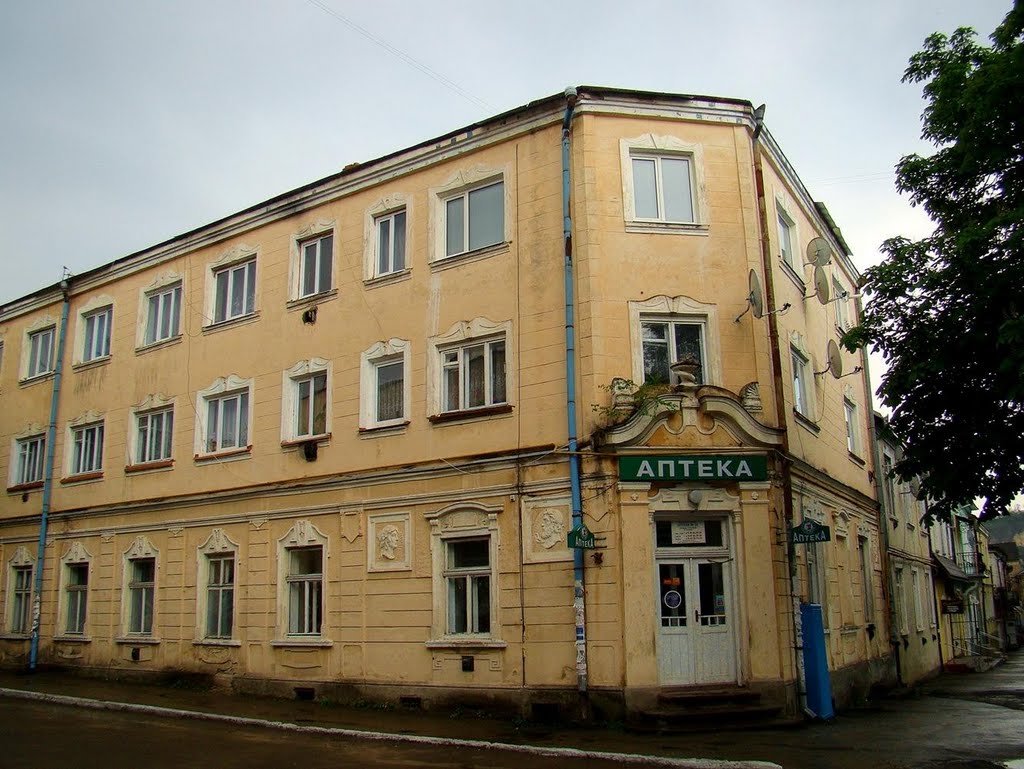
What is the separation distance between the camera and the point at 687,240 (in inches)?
603

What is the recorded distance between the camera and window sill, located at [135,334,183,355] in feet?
69.3

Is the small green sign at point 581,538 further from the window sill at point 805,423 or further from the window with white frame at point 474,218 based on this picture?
the window with white frame at point 474,218

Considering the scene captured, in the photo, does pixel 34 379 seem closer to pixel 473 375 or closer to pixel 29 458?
pixel 29 458

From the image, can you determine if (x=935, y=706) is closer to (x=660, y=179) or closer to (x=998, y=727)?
(x=998, y=727)

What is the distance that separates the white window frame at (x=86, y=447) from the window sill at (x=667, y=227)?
14.6 m

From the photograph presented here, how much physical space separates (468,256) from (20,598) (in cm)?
1589

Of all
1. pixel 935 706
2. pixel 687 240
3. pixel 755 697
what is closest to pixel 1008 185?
pixel 687 240

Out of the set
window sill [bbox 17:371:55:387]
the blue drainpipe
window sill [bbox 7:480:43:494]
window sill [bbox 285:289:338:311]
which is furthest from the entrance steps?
window sill [bbox 17:371:55:387]

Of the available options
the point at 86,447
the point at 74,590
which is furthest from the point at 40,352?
the point at 74,590

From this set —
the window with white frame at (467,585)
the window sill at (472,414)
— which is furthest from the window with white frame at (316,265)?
the window with white frame at (467,585)

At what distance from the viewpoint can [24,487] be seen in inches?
951

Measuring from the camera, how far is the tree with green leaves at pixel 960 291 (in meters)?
11.1

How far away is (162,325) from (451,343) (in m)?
9.07

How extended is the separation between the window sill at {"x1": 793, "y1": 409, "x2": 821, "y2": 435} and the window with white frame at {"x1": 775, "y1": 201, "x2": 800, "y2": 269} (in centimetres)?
299
